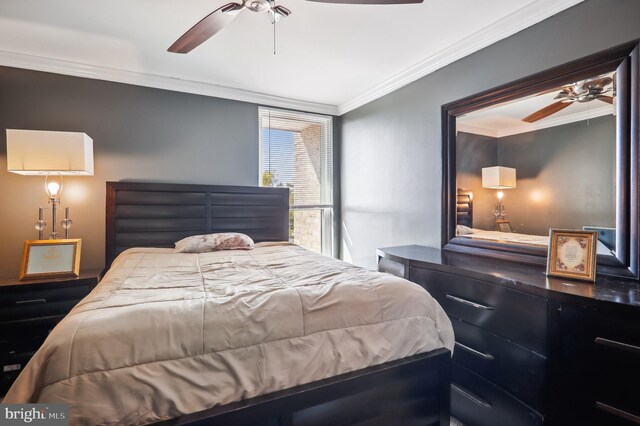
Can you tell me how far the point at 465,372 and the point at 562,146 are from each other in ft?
4.90

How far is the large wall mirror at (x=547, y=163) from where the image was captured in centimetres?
159

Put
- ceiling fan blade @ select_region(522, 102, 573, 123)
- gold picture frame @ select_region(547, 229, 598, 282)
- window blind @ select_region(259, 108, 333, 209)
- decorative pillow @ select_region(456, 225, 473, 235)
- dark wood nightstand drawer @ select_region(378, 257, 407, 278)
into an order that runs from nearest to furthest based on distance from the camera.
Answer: gold picture frame @ select_region(547, 229, 598, 282) < ceiling fan blade @ select_region(522, 102, 573, 123) < dark wood nightstand drawer @ select_region(378, 257, 407, 278) < decorative pillow @ select_region(456, 225, 473, 235) < window blind @ select_region(259, 108, 333, 209)

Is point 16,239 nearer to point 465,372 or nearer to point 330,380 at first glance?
point 330,380

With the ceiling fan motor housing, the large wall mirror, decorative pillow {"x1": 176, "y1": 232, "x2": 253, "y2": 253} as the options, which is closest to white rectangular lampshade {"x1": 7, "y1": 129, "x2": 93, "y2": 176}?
decorative pillow {"x1": 176, "y1": 232, "x2": 253, "y2": 253}

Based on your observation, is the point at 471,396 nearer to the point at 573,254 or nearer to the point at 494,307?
the point at 494,307

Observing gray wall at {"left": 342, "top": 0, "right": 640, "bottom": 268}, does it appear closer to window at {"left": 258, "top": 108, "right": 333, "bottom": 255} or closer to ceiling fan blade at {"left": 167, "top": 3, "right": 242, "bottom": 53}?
window at {"left": 258, "top": 108, "right": 333, "bottom": 255}

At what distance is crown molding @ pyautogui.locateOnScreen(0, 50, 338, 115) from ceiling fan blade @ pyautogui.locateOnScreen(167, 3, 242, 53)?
117 cm

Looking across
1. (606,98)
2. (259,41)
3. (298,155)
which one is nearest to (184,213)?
(298,155)

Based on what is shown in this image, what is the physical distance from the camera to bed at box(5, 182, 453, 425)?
951 millimetres

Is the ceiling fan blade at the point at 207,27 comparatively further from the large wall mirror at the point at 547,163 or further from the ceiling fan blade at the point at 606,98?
the ceiling fan blade at the point at 606,98

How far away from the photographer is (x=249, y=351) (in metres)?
1.13

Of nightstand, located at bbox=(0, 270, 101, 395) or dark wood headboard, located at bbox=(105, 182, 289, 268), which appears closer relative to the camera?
nightstand, located at bbox=(0, 270, 101, 395)

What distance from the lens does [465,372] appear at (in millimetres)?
1782

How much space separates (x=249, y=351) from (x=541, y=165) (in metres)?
2.07
